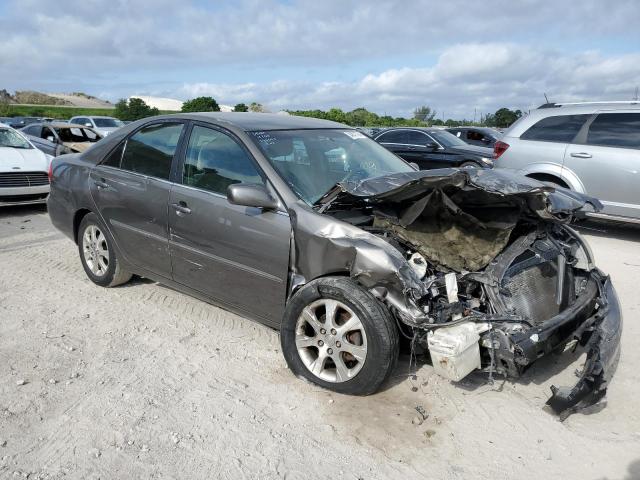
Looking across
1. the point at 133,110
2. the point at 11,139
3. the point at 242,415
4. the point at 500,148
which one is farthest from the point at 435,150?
the point at 133,110

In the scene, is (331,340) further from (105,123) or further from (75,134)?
(105,123)

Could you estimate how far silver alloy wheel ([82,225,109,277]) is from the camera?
5172 millimetres

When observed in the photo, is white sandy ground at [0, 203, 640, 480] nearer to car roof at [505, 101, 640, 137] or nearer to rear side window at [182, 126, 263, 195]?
rear side window at [182, 126, 263, 195]

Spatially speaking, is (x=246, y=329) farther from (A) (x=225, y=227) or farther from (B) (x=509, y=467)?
(B) (x=509, y=467)

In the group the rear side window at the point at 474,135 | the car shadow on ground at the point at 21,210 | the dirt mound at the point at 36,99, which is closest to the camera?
the car shadow on ground at the point at 21,210

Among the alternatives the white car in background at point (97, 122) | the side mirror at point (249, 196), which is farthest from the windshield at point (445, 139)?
the white car in background at point (97, 122)

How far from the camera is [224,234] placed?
388 cm

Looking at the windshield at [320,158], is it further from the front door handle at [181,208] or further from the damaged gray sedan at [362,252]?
the front door handle at [181,208]

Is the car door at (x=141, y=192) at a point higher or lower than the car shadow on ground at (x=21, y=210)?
higher

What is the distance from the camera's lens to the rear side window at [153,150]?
446 centimetres

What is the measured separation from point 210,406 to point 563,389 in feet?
7.01

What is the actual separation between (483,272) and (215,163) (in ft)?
7.03

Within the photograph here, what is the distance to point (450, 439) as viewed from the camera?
304 centimetres

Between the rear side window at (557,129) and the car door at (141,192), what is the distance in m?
5.86
